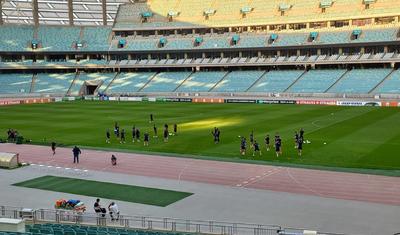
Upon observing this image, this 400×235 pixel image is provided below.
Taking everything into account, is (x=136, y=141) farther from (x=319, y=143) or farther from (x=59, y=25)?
(x=59, y=25)

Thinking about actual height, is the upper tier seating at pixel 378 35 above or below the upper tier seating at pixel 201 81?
above

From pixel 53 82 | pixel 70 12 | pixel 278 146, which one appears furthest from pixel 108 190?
pixel 70 12

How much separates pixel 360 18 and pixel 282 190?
73.9 metres

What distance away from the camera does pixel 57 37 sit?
113 m

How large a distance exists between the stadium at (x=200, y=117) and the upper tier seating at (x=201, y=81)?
0.45 m

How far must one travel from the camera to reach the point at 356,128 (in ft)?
152

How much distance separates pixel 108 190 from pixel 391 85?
6400 centimetres

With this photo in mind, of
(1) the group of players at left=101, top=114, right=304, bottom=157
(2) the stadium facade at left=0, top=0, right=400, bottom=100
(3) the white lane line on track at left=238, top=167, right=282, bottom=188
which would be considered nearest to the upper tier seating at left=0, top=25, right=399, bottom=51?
(2) the stadium facade at left=0, top=0, right=400, bottom=100

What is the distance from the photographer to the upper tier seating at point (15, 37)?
10706cm

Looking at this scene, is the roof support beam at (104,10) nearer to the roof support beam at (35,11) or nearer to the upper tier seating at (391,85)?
the roof support beam at (35,11)

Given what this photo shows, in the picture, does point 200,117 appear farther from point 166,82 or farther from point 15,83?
point 15,83

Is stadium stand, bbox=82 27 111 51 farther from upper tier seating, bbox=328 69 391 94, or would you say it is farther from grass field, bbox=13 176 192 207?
grass field, bbox=13 176 192 207

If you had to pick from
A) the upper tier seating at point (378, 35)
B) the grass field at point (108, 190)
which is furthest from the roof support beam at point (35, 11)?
the grass field at point (108, 190)

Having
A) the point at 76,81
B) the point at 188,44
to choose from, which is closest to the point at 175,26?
the point at 188,44
